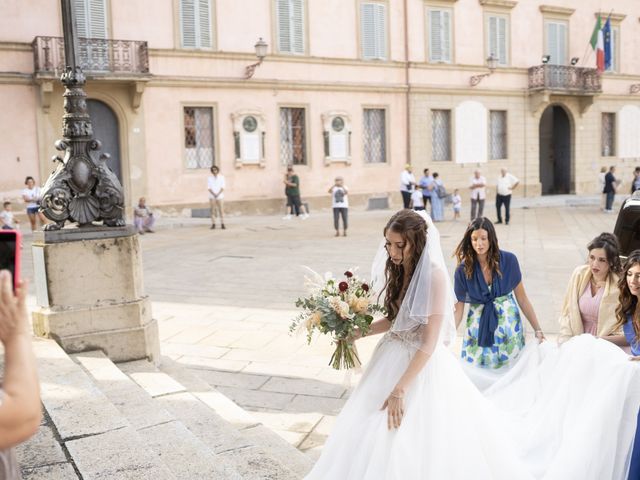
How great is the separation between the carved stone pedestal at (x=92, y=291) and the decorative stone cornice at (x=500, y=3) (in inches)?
926

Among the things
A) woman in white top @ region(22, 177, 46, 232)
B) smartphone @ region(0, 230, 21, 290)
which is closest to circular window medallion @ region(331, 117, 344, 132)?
woman in white top @ region(22, 177, 46, 232)

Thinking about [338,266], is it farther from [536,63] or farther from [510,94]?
[536,63]

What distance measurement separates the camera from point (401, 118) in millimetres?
24359

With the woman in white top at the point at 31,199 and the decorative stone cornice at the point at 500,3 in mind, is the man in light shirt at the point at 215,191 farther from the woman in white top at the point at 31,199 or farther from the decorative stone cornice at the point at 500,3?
the decorative stone cornice at the point at 500,3

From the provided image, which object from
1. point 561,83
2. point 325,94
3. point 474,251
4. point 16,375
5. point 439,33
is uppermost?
Answer: point 439,33

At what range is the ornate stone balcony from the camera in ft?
87.5

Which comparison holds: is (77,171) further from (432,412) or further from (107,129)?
(107,129)

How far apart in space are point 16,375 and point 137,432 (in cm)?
230

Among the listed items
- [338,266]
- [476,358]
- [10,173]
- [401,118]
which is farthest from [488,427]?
[401,118]

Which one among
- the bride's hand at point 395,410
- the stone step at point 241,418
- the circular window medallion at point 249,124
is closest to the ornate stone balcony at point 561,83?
the circular window medallion at point 249,124

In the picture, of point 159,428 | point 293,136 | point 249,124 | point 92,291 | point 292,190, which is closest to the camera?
point 159,428

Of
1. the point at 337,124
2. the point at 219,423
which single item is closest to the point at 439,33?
the point at 337,124

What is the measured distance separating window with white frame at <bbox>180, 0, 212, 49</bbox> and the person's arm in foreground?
19.9 meters

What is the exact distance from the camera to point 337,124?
23.0 m
